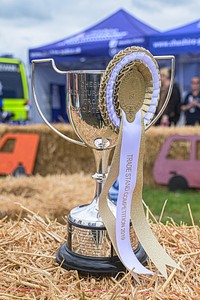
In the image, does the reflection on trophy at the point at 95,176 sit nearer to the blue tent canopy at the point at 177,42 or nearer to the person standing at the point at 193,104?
the person standing at the point at 193,104

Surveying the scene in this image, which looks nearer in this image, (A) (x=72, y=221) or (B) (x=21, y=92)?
(A) (x=72, y=221)

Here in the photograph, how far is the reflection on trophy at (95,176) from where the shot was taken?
1153mm

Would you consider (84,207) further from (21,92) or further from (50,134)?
(21,92)

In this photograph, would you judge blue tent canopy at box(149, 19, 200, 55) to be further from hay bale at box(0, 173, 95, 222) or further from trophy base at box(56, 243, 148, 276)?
trophy base at box(56, 243, 148, 276)

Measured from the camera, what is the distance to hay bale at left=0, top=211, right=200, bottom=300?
1.02 metres

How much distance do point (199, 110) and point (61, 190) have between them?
4224 mm

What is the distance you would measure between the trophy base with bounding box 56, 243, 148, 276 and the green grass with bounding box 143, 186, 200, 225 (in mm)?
2924

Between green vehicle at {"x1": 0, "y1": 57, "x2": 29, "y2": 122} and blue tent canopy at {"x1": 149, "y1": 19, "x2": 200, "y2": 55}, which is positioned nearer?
blue tent canopy at {"x1": 149, "y1": 19, "x2": 200, "y2": 55}

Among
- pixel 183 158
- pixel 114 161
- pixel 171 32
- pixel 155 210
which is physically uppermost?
pixel 171 32

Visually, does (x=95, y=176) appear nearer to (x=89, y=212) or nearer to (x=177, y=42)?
(x=89, y=212)

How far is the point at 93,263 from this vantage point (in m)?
1.15

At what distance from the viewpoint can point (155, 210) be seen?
4.40 m

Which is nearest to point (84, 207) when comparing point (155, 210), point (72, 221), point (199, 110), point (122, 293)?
point (72, 221)

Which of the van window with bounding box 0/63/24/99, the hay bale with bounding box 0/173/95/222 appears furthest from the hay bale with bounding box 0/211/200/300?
the van window with bounding box 0/63/24/99
